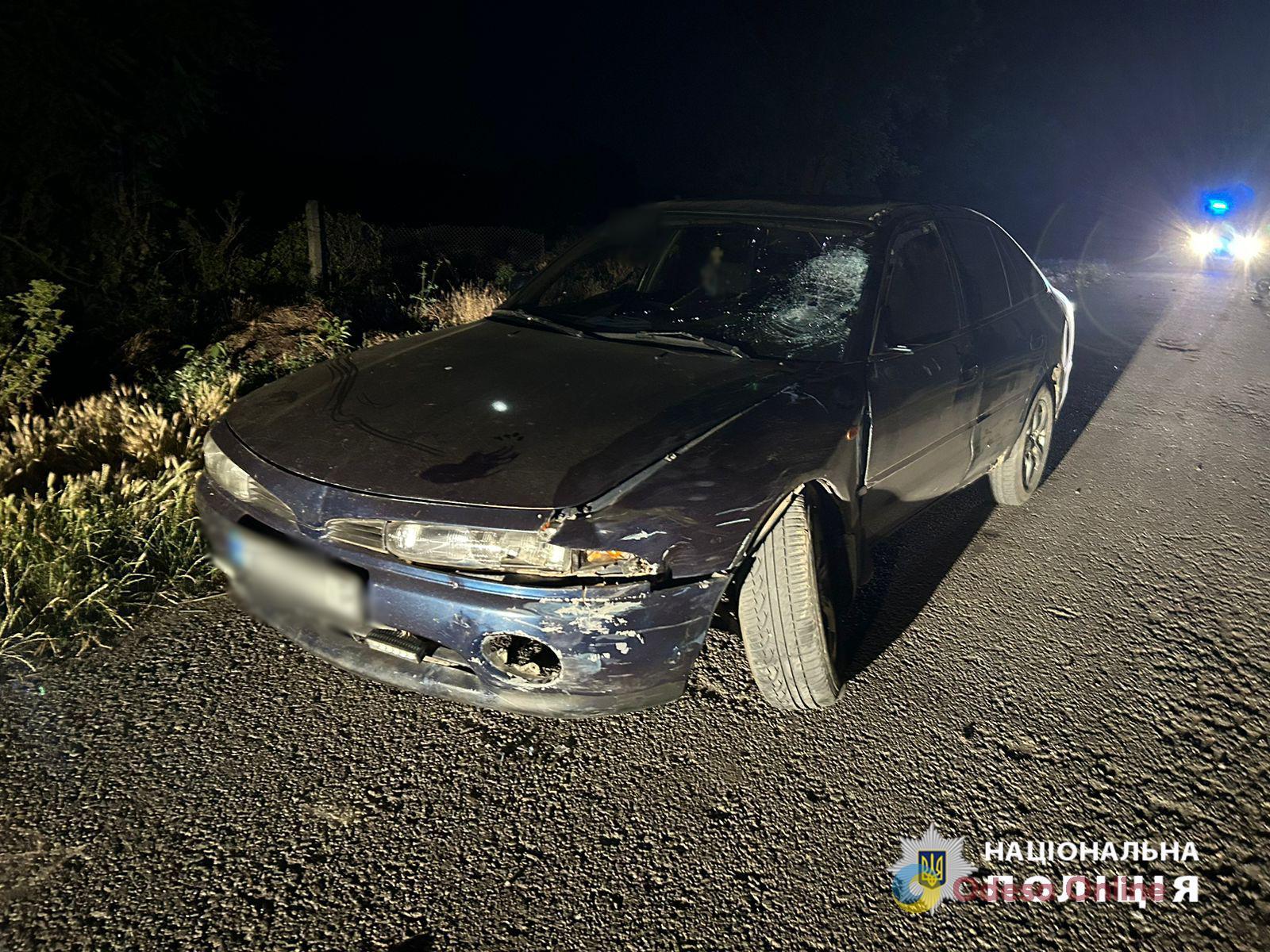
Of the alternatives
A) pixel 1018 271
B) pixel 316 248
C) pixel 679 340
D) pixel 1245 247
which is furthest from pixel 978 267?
pixel 1245 247

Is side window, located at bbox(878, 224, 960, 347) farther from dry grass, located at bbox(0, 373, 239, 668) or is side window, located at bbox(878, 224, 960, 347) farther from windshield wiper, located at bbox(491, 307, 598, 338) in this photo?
dry grass, located at bbox(0, 373, 239, 668)

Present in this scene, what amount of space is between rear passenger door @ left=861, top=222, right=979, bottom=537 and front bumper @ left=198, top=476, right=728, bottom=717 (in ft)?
3.26

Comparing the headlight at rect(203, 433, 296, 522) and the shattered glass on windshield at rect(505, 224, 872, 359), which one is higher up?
the shattered glass on windshield at rect(505, 224, 872, 359)

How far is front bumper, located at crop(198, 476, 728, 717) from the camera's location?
209 cm

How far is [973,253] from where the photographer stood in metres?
3.88

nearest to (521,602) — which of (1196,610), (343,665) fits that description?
(343,665)

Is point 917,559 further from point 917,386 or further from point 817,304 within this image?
point 817,304

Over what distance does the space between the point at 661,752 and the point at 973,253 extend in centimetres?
275

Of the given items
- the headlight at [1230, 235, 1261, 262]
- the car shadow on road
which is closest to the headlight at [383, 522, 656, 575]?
the car shadow on road

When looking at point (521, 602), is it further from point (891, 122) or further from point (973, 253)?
point (891, 122)

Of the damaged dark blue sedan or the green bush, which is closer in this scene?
the damaged dark blue sedan

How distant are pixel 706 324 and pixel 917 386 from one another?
0.82m

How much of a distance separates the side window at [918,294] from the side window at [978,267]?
0.14 m

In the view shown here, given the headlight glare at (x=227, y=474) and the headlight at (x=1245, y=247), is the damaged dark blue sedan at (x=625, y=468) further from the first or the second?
the headlight at (x=1245, y=247)
